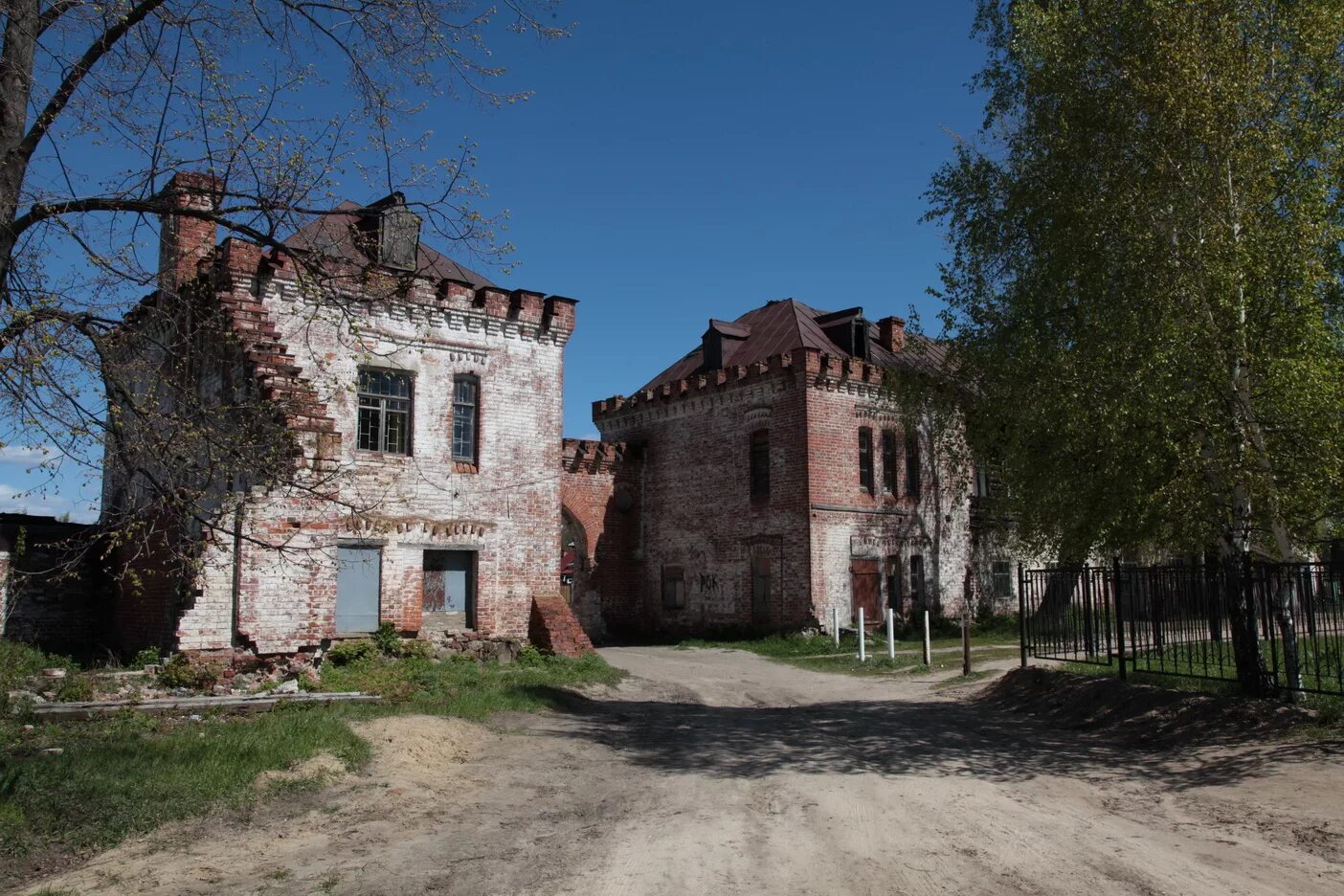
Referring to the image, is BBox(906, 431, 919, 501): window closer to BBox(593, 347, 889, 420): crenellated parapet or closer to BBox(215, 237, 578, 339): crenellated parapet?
BBox(593, 347, 889, 420): crenellated parapet

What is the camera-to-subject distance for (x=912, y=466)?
27203 millimetres

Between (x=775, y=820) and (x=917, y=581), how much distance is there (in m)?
20.2

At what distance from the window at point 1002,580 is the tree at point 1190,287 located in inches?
658

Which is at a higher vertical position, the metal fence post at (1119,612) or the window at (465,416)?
the window at (465,416)

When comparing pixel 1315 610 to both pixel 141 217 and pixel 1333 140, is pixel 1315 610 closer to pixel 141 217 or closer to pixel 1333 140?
pixel 1333 140

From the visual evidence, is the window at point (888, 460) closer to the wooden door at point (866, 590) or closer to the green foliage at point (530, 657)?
the wooden door at point (866, 590)

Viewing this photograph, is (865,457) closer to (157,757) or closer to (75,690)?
(75,690)

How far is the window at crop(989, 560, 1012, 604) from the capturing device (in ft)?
94.9

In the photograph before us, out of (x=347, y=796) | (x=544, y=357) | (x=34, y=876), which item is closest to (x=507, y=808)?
(x=347, y=796)

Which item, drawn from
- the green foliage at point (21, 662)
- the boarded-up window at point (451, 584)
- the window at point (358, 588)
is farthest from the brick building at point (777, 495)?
the green foliage at point (21, 662)

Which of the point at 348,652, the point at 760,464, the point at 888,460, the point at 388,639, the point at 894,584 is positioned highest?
the point at 888,460

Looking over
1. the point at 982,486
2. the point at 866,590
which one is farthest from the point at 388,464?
the point at 982,486

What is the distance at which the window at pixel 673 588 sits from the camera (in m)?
27.3

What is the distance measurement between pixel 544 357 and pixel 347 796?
11360 millimetres
